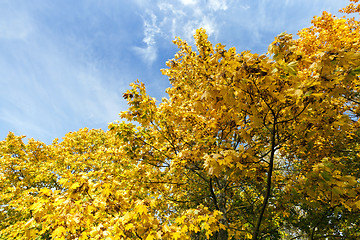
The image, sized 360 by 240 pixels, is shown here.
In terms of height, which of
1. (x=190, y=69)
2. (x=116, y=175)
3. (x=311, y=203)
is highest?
(x=190, y=69)

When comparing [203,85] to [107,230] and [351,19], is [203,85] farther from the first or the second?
[351,19]

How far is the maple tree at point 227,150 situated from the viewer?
2590 mm

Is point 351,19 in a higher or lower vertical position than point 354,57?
higher

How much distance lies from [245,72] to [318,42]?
7.36 meters

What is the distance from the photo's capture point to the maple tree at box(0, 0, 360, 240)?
259cm

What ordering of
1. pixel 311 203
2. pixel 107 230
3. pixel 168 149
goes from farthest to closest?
pixel 168 149 < pixel 311 203 < pixel 107 230

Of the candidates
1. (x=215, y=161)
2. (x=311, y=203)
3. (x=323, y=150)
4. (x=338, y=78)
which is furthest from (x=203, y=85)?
(x=323, y=150)

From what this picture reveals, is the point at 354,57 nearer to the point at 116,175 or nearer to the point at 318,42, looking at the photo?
the point at 116,175

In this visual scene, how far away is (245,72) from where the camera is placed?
260 cm

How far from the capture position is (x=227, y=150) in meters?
2.96

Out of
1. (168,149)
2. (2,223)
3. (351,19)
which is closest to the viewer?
(168,149)

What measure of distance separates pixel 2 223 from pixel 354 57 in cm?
1550

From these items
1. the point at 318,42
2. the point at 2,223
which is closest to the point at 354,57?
the point at 318,42

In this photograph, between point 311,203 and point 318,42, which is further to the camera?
point 318,42
